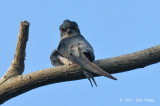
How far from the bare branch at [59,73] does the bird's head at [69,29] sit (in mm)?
3160

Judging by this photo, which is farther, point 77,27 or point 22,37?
point 77,27

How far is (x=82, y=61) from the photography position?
4.25 metres

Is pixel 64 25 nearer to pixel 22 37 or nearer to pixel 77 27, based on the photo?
pixel 77 27

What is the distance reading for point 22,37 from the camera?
371 cm

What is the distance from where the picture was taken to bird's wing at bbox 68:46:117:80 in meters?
3.50

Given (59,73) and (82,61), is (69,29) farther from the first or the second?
(59,73)

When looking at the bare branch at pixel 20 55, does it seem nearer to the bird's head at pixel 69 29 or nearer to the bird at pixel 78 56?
the bird at pixel 78 56

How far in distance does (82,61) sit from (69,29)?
261cm

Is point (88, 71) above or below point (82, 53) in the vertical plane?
below

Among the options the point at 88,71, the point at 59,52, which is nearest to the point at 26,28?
the point at 88,71

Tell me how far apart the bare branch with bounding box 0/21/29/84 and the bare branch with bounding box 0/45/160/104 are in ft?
0.58

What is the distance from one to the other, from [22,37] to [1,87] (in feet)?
2.32

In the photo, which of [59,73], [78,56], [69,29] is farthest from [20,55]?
[69,29]

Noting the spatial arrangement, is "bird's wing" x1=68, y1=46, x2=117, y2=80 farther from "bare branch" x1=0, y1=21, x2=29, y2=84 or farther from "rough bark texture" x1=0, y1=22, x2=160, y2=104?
"bare branch" x1=0, y1=21, x2=29, y2=84
